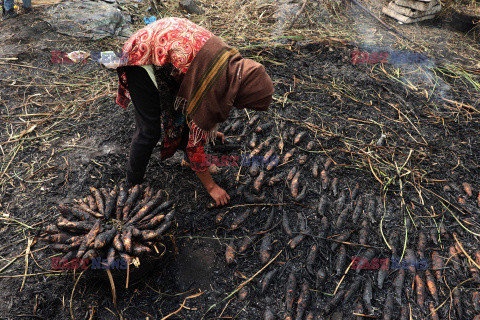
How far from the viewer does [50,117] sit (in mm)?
3111

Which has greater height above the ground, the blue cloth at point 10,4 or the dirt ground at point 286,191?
the blue cloth at point 10,4

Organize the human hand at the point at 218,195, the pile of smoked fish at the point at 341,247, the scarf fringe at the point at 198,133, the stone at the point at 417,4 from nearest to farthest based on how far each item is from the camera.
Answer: the scarf fringe at the point at 198,133 < the pile of smoked fish at the point at 341,247 < the human hand at the point at 218,195 < the stone at the point at 417,4

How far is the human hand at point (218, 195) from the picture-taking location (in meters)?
2.31

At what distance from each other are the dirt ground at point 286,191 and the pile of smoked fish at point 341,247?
11 mm

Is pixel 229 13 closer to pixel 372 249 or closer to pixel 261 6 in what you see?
pixel 261 6

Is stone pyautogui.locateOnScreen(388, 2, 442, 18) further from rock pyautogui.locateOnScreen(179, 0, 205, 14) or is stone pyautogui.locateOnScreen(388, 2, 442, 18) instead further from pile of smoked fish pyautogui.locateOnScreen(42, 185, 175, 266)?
pile of smoked fish pyautogui.locateOnScreen(42, 185, 175, 266)

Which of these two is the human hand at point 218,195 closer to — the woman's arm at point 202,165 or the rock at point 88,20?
the woman's arm at point 202,165

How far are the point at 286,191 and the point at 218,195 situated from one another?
614 millimetres

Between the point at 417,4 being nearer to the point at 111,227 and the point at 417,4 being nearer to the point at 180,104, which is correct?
the point at 180,104

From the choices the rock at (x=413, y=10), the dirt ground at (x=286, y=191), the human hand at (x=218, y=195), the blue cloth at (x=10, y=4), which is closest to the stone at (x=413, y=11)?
the rock at (x=413, y=10)

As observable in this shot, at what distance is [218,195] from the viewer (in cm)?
233

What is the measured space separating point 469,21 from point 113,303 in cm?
730

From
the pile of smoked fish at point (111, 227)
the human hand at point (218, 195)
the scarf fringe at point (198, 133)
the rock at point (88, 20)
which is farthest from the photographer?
the rock at point (88, 20)

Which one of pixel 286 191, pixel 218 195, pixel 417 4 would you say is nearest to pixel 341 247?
pixel 286 191
